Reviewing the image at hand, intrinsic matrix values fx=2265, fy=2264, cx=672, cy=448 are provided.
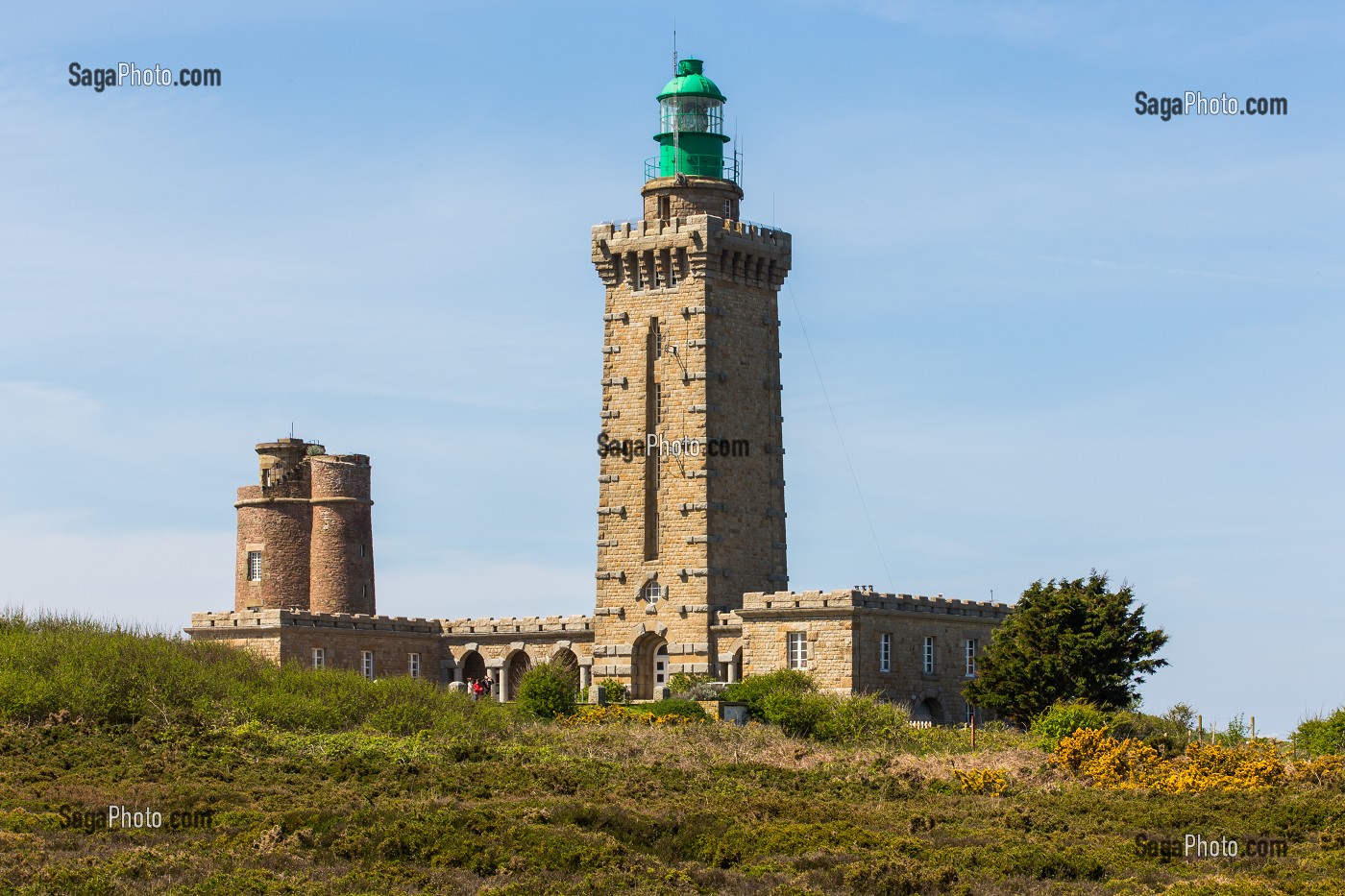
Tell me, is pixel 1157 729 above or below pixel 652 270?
below

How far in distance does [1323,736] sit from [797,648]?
13.4 meters

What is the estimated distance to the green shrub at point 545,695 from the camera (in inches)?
2253

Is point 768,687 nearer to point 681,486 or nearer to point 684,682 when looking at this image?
point 684,682

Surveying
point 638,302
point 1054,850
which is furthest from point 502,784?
point 638,302

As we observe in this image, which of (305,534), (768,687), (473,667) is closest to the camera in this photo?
(768,687)

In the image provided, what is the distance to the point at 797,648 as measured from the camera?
58.4m

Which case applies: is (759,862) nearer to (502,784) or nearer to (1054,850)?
(1054,850)

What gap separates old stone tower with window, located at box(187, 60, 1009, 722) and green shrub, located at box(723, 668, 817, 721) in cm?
197

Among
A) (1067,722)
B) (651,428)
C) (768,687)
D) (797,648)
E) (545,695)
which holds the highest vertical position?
(651,428)

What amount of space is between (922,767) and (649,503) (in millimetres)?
16360

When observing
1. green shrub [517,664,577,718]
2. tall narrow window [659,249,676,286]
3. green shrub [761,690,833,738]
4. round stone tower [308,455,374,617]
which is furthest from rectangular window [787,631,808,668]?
round stone tower [308,455,374,617]

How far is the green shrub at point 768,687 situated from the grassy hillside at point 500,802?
9.73 feet

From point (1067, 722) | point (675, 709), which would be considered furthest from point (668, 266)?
point (1067, 722)

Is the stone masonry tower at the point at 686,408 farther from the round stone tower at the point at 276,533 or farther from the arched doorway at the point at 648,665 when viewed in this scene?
the round stone tower at the point at 276,533
